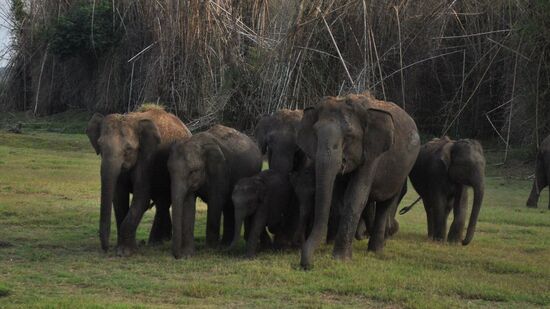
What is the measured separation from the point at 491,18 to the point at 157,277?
19.2 m

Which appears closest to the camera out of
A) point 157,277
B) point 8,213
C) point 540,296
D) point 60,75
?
point 540,296

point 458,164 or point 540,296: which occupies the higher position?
point 458,164

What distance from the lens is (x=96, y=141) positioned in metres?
10.5

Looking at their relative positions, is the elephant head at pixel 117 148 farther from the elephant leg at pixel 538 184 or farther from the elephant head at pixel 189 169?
the elephant leg at pixel 538 184

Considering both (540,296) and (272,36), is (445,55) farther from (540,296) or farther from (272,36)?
(540,296)

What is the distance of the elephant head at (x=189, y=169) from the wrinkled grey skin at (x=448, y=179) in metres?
3.10

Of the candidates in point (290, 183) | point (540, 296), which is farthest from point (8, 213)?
point (540, 296)

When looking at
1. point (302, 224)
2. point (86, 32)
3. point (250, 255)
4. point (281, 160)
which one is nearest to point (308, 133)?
point (302, 224)

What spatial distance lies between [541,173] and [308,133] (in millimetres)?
8663

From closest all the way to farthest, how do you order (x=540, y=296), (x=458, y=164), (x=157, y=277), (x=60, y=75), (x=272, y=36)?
(x=540, y=296), (x=157, y=277), (x=458, y=164), (x=272, y=36), (x=60, y=75)

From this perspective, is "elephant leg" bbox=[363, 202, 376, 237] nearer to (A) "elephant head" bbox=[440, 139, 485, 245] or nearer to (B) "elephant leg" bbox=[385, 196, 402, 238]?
(B) "elephant leg" bbox=[385, 196, 402, 238]

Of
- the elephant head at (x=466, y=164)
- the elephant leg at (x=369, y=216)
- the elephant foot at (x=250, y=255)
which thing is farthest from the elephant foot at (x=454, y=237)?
the elephant foot at (x=250, y=255)

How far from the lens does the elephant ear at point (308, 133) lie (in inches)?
382

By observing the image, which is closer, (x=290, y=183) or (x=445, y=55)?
(x=290, y=183)
